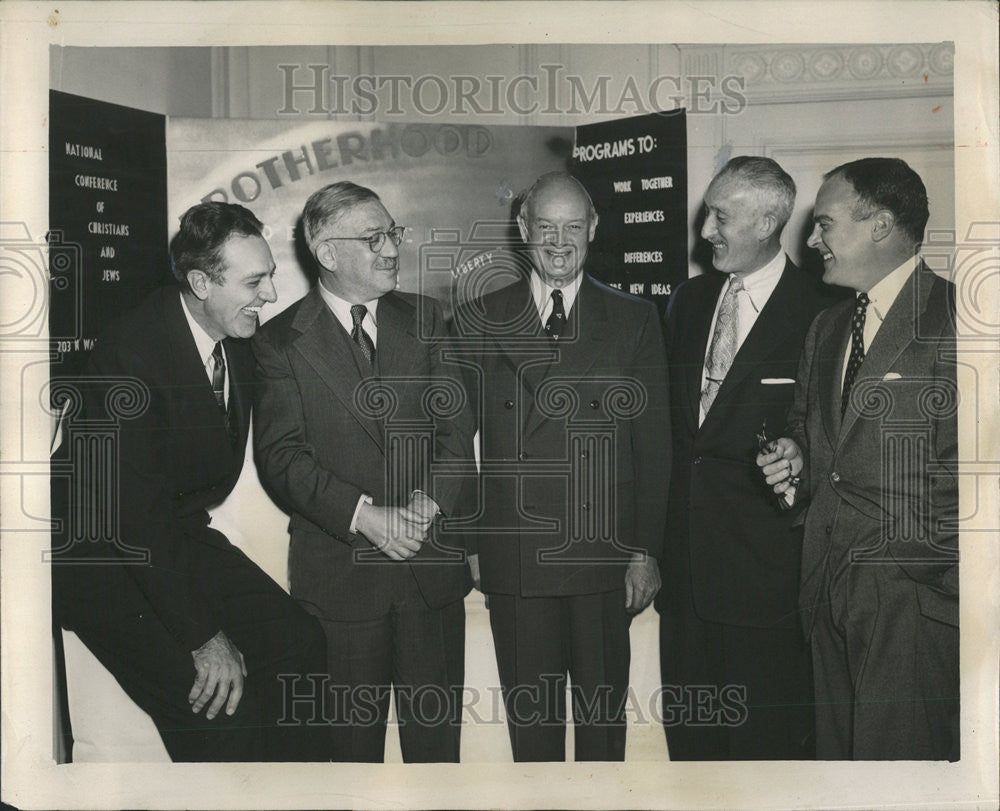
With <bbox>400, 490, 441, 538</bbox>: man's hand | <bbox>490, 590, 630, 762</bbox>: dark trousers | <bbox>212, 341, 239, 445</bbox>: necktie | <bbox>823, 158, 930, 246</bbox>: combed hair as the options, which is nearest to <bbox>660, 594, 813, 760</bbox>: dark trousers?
<bbox>490, 590, 630, 762</bbox>: dark trousers

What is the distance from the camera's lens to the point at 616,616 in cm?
192

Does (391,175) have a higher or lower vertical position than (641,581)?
higher

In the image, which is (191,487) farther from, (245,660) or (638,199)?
(638,199)

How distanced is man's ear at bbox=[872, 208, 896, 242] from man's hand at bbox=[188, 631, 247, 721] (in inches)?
63.6

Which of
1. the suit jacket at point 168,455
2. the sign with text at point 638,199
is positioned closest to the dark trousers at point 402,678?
the suit jacket at point 168,455

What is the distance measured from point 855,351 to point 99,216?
163cm

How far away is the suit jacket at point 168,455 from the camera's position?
191 cm

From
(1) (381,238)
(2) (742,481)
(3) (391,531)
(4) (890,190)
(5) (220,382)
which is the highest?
(4) (890,190)

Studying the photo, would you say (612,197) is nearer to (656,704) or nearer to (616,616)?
(616,616)

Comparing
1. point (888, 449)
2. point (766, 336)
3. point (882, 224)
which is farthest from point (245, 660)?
point (882, 224)

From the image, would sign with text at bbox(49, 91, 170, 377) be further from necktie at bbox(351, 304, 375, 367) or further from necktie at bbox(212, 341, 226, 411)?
necktie at bbox(351, 304, 375, 367)

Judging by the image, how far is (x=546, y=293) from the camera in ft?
6.29

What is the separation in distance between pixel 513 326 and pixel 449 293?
0.50ft

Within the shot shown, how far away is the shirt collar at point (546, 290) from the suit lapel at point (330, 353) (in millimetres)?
409
